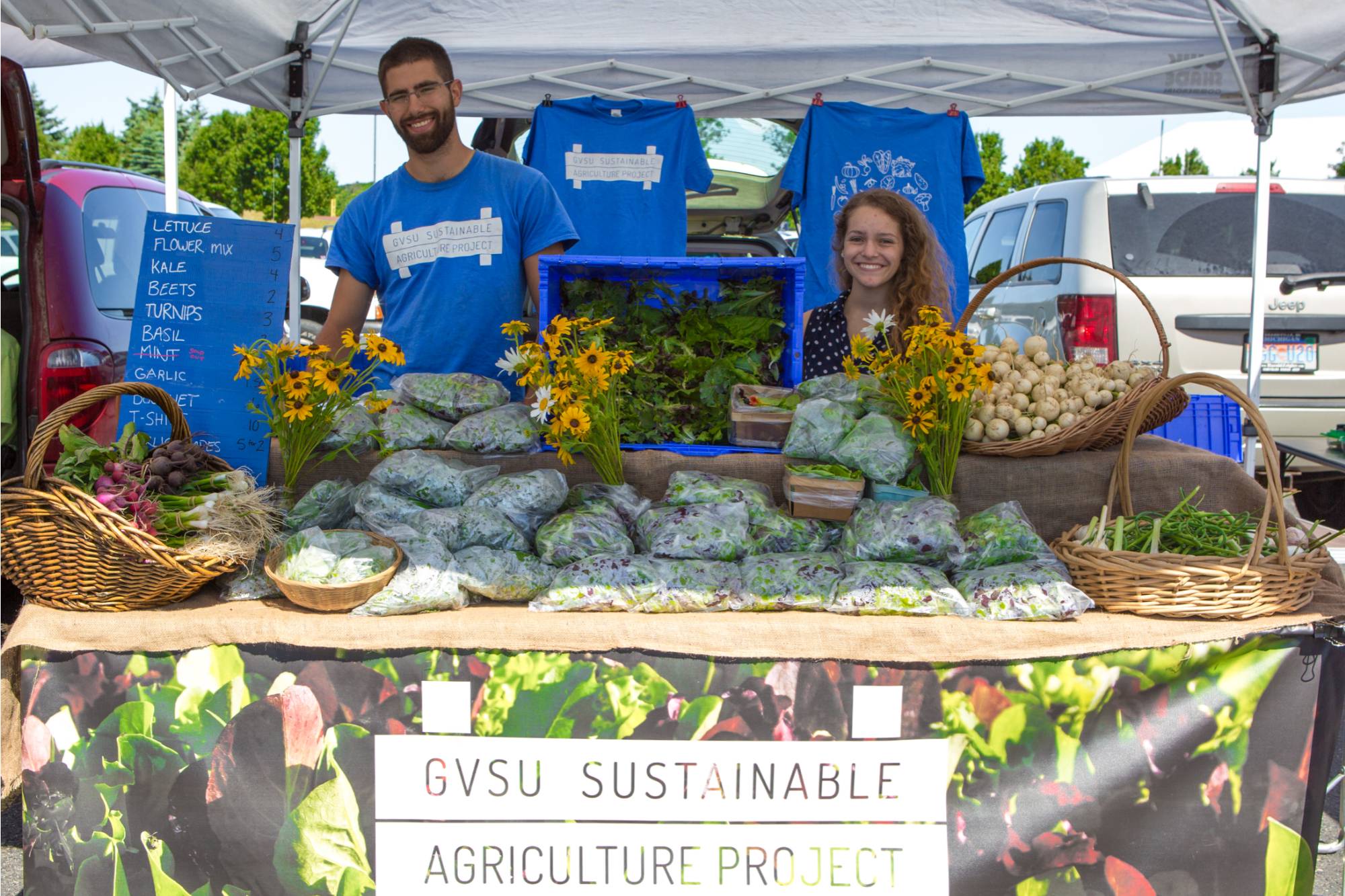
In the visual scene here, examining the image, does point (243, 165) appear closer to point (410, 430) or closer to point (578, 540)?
point (410, 430)

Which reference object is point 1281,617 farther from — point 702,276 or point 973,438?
point 702,276

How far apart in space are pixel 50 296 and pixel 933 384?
319 centimetres

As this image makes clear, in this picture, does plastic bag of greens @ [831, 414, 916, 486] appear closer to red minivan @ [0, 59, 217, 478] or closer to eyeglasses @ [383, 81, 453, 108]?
eyeglasses @ [383, 81, 453, 108]

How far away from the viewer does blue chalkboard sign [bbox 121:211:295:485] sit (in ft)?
8.52

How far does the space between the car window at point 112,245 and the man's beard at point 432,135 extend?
161 centimetres

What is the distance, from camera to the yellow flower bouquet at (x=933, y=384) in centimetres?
239

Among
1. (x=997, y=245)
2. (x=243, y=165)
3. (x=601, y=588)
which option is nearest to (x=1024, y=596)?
(x=601, y=588)

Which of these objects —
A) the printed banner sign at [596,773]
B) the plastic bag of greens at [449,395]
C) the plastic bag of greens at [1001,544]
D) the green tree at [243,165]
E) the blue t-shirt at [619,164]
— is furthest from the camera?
the green tree at [243,165]

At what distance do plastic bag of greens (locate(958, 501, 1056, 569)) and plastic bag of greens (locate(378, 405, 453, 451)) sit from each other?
49.4 inches

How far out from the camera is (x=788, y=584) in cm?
214

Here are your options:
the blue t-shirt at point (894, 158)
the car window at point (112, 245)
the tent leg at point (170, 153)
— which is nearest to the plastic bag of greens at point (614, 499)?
the car window at point (112, 245)

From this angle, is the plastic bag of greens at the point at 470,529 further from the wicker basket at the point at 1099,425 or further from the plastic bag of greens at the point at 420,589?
the wicker basket at the point at 1099,425

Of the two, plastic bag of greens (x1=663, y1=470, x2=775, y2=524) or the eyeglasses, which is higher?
the eyeglasses

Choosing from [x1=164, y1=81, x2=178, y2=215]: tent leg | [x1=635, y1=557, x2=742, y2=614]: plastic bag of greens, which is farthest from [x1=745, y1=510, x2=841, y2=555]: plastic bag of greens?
[x1=164, y1=81, x2=178, y2=215]: tent leg
